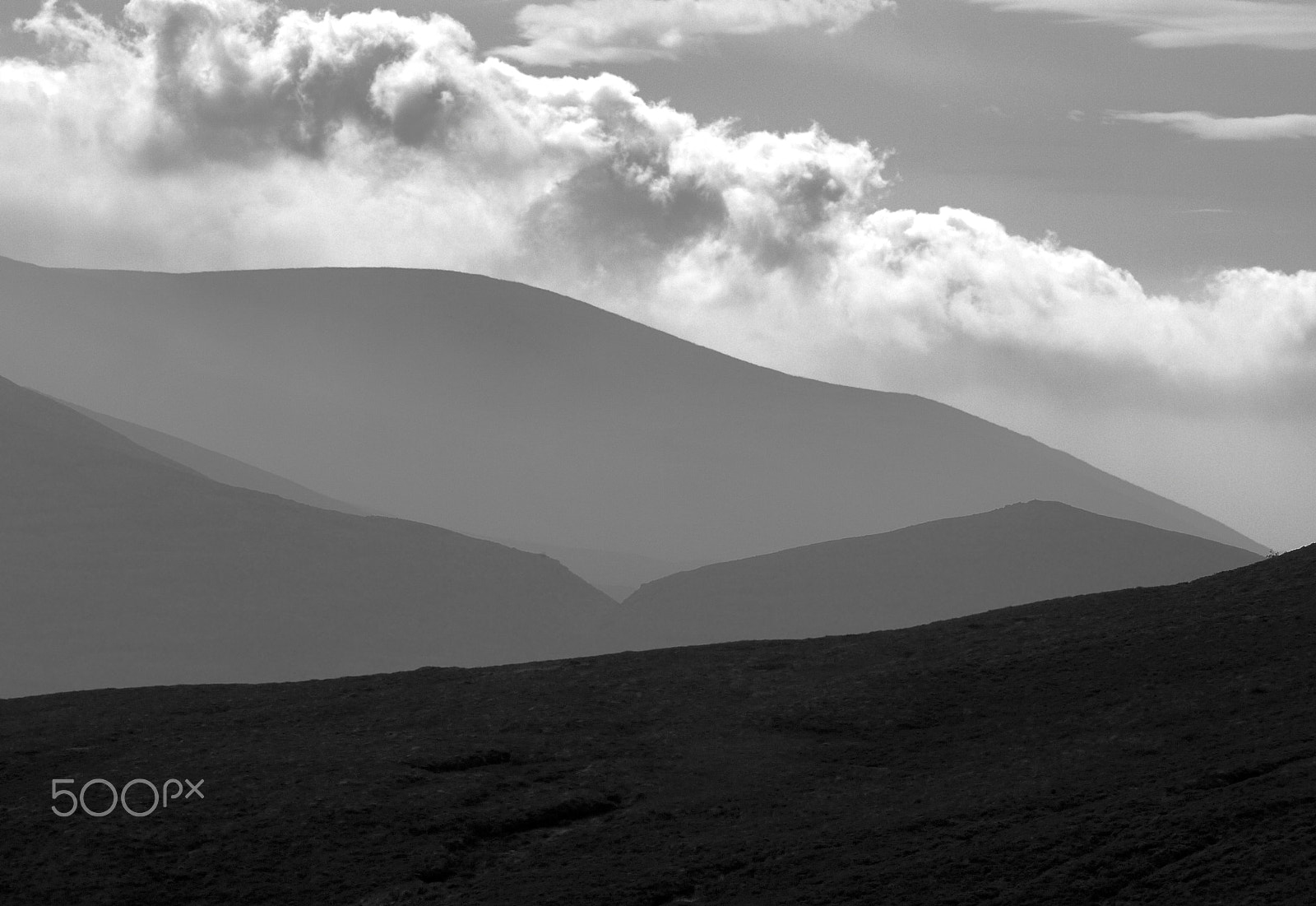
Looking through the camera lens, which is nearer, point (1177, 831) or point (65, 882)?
point (1177, 831)

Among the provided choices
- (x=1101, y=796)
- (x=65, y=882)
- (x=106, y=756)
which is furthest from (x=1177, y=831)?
(x=106, y=756)

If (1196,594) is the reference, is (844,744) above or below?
below

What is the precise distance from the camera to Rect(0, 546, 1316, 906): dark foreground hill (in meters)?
27.8

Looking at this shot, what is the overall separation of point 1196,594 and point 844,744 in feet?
50.0

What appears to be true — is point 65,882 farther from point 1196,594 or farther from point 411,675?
point 1196,594

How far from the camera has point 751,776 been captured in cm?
3534

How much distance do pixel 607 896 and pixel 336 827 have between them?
7608 mm

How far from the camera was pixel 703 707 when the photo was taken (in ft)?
136

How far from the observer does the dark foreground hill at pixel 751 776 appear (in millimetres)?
27828

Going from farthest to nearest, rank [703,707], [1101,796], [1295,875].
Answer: [703,707] → [1101,796] → [1295,875]

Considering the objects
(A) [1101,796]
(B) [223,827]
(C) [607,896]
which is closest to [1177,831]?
(A) [1101,796]

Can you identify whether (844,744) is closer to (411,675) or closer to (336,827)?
(336,827)

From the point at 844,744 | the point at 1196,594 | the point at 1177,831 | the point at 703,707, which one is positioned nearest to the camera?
the point at 1177,831

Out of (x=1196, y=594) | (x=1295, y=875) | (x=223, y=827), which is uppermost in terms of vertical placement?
(x=1196, y=594)
